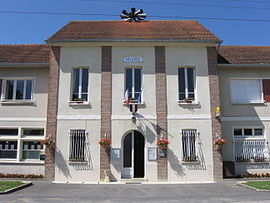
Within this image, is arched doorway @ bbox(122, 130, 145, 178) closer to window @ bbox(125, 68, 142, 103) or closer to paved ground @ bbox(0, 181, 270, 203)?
paved ground @ bbox(0, 181, 270, 203)

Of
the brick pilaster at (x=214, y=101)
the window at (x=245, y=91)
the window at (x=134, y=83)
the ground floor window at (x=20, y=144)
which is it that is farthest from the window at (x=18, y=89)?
the window at (x=245, y=91)

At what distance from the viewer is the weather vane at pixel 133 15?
17000 millimetres

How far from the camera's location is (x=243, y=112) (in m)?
13.3

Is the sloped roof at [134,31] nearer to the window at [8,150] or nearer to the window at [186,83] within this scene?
the window at [186,83]

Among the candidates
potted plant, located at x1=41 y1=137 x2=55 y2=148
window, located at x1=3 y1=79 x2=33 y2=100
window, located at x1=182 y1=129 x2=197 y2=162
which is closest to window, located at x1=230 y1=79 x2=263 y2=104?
window, located at x1=182 y1=129 x2=197 y2=162

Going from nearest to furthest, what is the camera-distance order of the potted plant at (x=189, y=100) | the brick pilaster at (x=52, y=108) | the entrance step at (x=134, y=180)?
1. the entrance step at (x=134, y=180)
2. the brick pilaster at (x=52, y=108)
3. the potted plant at (x=189, y=100)

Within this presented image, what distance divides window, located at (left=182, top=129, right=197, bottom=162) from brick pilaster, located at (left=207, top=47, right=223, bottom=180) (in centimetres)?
95

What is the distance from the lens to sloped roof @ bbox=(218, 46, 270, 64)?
45.7 ft

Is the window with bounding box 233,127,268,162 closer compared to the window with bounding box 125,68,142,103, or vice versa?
the window with bounding box 125,68,142,103

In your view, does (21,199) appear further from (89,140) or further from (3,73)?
(3,73)

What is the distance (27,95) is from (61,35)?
3744 millimetres

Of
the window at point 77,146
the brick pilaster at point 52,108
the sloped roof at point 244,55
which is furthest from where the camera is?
the sloped roof at point 244,55

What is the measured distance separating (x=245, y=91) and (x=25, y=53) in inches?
506

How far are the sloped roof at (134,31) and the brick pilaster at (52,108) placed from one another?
1.06 meters
